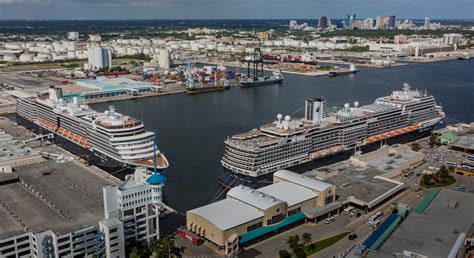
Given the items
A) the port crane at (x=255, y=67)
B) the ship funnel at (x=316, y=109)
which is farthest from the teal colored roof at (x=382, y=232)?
the port crane at (x=255, y=67)

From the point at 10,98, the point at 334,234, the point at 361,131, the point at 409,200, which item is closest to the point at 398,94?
the point at 361,131

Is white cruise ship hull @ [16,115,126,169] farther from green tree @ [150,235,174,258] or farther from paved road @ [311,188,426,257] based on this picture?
paved road @ [311,188,426,257]

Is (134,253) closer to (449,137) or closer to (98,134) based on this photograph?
(98,134)

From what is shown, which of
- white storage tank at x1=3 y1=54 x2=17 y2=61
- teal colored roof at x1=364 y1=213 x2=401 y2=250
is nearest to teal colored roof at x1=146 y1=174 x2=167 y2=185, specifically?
teal colored roof at x1=364 y1=213 x2=401 y2=250

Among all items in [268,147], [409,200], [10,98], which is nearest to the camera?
[409,200]

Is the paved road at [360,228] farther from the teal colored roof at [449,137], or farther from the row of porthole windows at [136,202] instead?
the teal colored roof at [449,137]

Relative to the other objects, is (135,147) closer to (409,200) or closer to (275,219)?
(275,219)
